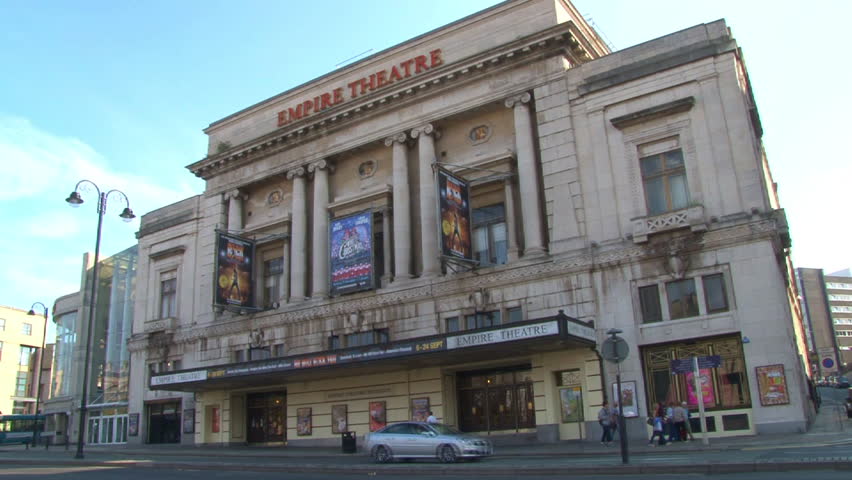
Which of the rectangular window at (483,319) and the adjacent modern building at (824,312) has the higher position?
the adjacent modern building at (824,312)

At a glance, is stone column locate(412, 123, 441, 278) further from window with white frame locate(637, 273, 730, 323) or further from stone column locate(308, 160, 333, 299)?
window with white frame locate(637, 273, 730, 323)

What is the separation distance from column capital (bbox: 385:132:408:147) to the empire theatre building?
3.0 inches

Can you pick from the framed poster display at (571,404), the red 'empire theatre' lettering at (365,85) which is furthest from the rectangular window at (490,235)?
the red 'empire theatre' lettering at (365,85)

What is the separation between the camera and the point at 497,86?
32969 millimetres

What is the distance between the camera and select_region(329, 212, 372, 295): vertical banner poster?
112 feet

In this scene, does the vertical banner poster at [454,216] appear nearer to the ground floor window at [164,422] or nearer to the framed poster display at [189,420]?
the framed poster display at [189,420]

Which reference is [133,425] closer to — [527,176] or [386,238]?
[386,238]

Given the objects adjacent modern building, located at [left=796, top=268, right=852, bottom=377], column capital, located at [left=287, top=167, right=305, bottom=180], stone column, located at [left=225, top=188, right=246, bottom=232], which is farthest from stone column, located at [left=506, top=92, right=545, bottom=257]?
adjacent modern building, located at [left=796, top=268, right=852, bottom=377]

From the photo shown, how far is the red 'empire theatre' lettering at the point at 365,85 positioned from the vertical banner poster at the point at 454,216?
25.4ft

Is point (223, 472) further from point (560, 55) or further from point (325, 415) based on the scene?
point (560, 55)

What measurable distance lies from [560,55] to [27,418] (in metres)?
62.6

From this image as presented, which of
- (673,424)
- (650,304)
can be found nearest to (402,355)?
(650,304)

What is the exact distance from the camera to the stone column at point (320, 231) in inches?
1443

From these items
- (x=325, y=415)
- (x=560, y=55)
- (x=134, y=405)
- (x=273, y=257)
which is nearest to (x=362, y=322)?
(x=325, y=415)
